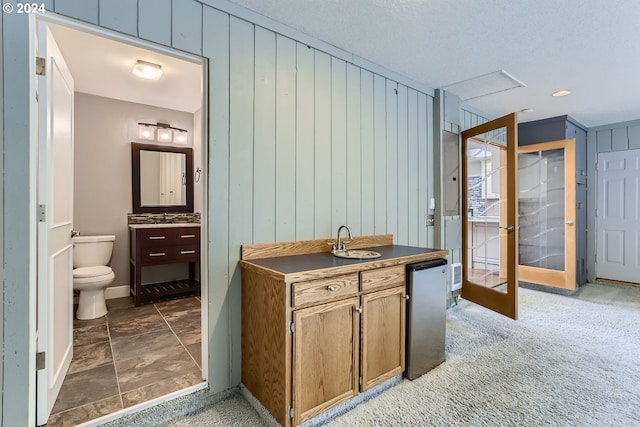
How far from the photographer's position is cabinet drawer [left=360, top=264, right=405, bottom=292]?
192cm

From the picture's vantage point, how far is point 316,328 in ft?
5.52

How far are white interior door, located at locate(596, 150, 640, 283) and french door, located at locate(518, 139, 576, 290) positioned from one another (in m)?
1.02

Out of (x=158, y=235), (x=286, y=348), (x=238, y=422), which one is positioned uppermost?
(x=158, y=235)

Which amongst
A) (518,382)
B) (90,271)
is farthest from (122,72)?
(518,382)

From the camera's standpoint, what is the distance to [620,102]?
371 centimetres

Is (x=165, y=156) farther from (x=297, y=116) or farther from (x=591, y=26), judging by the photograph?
(x=591, y=26)

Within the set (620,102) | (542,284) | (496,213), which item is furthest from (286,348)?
(620,102)

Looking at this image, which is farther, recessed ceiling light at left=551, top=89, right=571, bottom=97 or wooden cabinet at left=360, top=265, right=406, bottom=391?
recessed ceiling light at left=551, top=89, right=571, bottom=97

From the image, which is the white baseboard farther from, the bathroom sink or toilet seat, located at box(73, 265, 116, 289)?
the bathroom sink

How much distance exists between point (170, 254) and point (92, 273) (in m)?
0.81

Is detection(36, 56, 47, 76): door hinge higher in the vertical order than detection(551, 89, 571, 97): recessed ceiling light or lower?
lower

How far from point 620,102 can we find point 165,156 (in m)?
5.76

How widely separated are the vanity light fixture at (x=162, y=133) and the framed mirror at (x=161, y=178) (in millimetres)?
104

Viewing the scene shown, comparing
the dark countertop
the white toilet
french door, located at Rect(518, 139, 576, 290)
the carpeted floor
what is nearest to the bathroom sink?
the dark countertop
